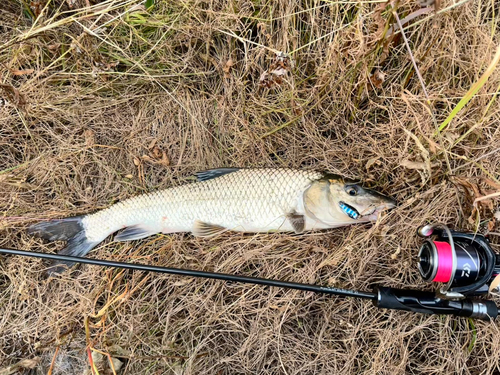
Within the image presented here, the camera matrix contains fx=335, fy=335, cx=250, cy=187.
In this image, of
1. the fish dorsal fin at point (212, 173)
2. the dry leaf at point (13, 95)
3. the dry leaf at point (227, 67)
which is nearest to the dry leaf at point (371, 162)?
the fish dorsal fin at point (212, 173)

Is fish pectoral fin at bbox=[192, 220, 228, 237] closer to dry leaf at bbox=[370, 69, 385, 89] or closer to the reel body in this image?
the reel body

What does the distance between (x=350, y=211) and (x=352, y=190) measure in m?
0.13

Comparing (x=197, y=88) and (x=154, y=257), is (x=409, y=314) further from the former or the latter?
(x=197, y=88)

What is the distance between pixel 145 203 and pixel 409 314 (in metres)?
1.89

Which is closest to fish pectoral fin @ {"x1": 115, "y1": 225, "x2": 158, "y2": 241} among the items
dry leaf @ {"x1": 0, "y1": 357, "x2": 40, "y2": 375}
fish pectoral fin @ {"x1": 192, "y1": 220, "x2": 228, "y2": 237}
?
fish pectoral fin @ {"x1": 192, "y1": 220, "x2": 228, "y2": 237}

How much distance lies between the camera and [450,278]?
167 centimetres

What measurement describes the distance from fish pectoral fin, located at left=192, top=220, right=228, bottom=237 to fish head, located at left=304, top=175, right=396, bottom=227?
2.02 feet

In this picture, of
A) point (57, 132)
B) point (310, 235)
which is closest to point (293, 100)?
point (310, 235)

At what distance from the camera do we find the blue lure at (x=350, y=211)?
2092 mm

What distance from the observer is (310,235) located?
7.45 feet

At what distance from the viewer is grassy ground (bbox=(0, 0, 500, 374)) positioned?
208 cm

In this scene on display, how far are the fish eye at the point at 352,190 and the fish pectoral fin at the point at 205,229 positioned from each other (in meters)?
0.86

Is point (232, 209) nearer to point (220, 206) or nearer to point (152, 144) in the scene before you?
point (220, 206)

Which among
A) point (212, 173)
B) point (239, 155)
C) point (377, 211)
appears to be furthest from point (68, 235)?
point (377, 211)
